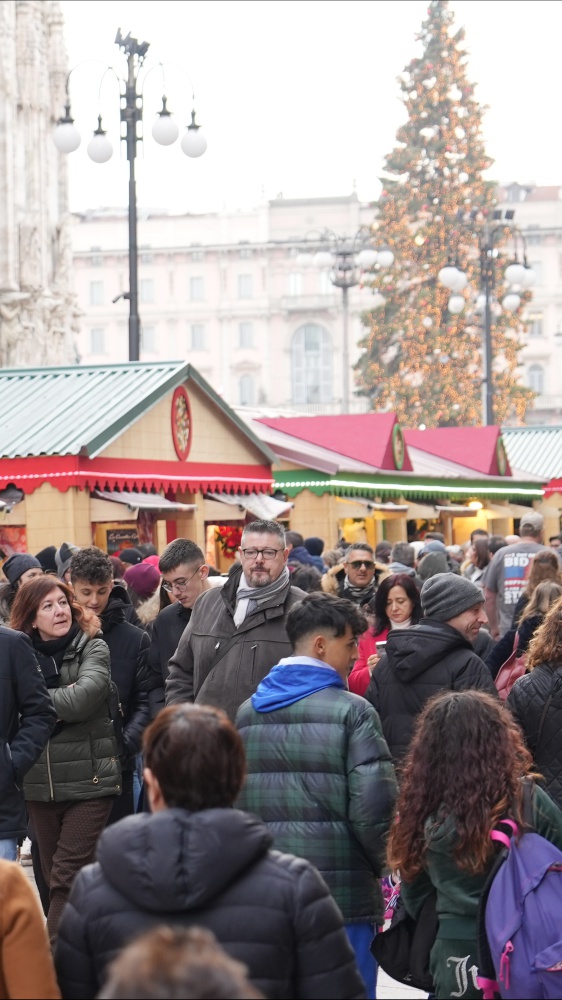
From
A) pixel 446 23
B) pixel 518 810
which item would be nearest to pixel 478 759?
pixel 518 810

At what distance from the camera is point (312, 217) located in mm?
99500

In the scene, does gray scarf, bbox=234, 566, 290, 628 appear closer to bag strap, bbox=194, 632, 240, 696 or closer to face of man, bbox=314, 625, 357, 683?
bag strap, bbox=194, 632, 240, 696

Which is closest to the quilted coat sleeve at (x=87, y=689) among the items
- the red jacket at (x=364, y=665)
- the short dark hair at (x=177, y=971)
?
the red jacket at (x=364, y=665)

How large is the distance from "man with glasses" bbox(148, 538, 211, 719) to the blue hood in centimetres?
266

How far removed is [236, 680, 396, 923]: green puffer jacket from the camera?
4.49 meters

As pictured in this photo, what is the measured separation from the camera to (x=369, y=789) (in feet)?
14.7

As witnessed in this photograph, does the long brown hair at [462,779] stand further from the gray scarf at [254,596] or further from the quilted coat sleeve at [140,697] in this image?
the quilted coat sleeve at [140,697]

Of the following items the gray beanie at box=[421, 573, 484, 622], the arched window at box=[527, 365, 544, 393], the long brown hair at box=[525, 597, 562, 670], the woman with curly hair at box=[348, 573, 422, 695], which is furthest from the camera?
the arched window at box=[527, 365, 544, 393]

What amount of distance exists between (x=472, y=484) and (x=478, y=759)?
25.9 metres

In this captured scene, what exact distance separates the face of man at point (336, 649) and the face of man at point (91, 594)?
2.56 metres

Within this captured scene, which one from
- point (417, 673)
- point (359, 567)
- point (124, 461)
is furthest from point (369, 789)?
point (124, 461)

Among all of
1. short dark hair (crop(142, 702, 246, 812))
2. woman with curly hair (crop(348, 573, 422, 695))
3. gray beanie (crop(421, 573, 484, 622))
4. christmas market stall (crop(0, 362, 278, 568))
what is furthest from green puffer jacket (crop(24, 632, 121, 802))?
christmas market stall (crop(0, 362, 278, 568))

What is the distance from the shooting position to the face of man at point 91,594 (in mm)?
7160

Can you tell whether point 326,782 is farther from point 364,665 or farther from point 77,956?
point 364,665
